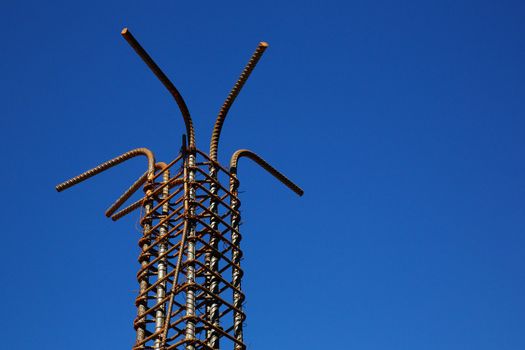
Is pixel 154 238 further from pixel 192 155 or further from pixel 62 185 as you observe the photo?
pixel 62 185

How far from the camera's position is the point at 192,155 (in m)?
32.4

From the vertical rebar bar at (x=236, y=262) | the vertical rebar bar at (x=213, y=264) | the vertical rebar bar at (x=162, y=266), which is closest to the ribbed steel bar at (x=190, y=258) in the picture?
the vertical rebar bar at (x=213, y=264)

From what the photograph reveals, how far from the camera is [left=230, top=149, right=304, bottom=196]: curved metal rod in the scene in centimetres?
3456

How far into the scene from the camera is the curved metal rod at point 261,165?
3456 centimetres

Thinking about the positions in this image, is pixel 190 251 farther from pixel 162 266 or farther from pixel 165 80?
pixel 165 80

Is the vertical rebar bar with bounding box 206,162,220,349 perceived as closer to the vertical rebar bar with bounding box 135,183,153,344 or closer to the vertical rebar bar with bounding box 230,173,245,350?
the vertical rebar bar with bounding box 230,173,245,350

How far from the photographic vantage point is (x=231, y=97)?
112 feet

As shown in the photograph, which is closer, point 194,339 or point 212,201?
point 194,339

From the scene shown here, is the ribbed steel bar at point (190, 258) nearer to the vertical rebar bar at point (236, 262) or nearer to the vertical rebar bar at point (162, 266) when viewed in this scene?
the vertical rebar bar at point (162, 266)

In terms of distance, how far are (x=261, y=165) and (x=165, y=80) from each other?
22.3ft

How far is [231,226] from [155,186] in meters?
3.92

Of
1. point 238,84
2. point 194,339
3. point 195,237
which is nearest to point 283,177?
point 238,84

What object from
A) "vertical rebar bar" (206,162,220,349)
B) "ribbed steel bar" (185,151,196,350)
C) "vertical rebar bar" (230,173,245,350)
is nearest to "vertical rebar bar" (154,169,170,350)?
"ribbed steel bar" (185,151,196,350)

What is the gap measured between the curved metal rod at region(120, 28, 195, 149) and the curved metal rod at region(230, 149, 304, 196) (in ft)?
8.44
